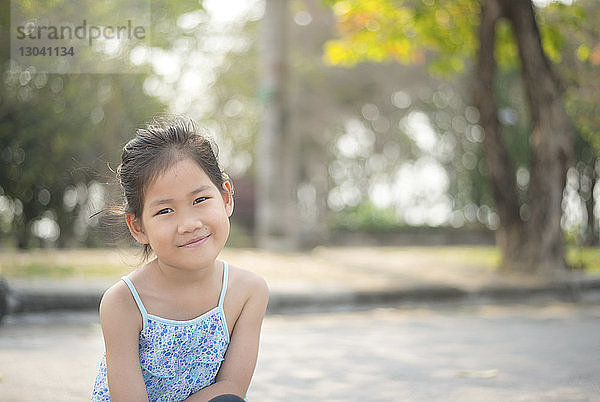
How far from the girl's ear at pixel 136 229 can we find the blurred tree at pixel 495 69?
6724 millimetres

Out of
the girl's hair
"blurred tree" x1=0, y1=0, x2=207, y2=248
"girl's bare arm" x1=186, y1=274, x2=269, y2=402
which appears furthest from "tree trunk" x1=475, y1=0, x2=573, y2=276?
the girl's hair

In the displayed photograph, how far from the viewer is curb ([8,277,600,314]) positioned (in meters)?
5.69

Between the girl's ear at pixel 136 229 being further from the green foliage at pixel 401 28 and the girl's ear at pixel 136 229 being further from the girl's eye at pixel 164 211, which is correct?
the green foliage at pixel 401 28

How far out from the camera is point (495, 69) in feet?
29.4

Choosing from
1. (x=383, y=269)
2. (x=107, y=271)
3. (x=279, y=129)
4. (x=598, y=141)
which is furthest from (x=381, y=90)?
(x=107, y=271)

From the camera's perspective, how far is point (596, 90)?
1109 centimetres

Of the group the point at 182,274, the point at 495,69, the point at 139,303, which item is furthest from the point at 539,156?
the point at 139,303

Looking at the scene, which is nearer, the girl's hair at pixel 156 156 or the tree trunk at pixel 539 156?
the girl's hair at pixel 156 156

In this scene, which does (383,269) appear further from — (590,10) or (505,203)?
(590,10)

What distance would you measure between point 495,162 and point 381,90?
13.6 m

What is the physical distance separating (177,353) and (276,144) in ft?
26.2

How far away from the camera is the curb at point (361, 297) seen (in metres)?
5.69

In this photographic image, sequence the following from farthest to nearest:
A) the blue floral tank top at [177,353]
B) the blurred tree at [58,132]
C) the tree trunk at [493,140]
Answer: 1. the blurred tree at [58,132]
2. the tree trunk at [493,140]
3. the blue floral tank top at [177,353]

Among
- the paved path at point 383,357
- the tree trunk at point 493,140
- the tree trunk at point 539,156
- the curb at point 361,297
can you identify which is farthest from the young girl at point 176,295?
the tree trunk at point 493,140
